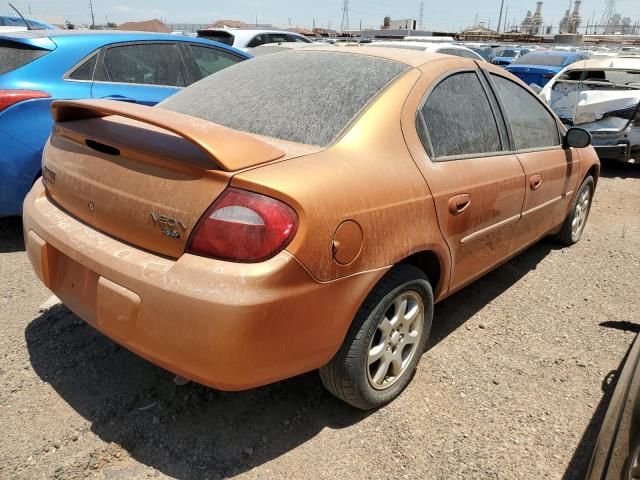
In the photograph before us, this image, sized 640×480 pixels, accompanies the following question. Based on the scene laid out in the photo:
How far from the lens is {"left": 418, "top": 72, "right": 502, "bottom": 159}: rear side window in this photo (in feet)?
8.20

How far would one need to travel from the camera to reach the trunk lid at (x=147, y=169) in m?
1.80

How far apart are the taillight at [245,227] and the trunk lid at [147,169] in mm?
55

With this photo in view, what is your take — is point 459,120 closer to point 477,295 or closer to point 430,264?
point 430,264

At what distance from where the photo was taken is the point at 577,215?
4629 millimetres

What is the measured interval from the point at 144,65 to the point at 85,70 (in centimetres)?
60

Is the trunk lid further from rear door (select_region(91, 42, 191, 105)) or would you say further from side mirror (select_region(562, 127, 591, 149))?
side mirror (select_region(562, 127, 591, 149))

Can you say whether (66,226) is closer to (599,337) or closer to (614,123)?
(599,337)

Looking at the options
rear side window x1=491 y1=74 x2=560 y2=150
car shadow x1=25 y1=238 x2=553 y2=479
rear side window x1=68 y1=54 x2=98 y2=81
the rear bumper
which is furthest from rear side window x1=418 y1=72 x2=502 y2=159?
rear side window x1=68 y1=54 x2=98 y2=81

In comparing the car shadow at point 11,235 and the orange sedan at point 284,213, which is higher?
the orange sedan at point 284,213

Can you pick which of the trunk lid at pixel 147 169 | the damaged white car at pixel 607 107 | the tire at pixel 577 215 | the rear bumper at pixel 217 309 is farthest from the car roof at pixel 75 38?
the damaged white car at pixel 607 107

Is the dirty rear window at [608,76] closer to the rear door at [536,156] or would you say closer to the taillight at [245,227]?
the rear door at [536,156]

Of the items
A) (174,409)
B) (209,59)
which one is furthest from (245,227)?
(209,59)

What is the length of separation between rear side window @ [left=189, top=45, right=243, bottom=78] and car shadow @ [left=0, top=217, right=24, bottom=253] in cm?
214

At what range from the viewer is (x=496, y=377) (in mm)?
2736
